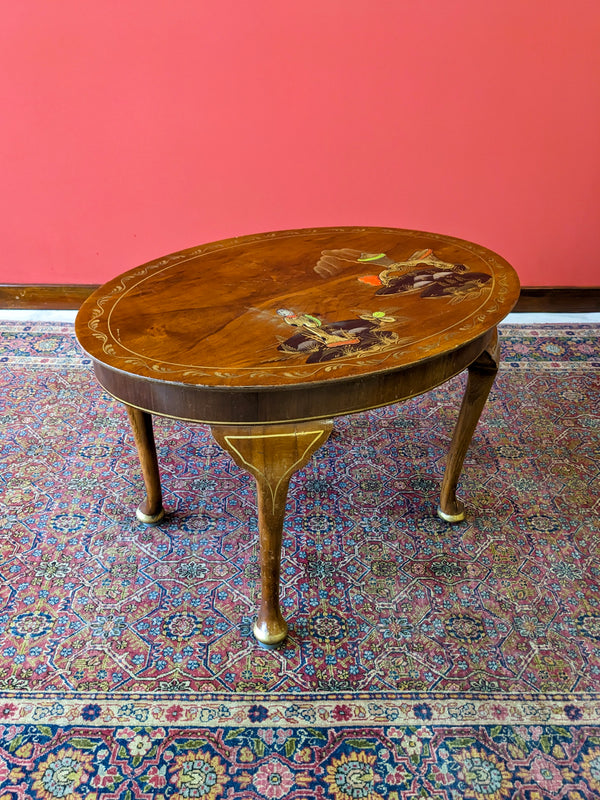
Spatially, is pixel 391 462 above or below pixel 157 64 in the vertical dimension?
below

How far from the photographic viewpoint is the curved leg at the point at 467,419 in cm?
217

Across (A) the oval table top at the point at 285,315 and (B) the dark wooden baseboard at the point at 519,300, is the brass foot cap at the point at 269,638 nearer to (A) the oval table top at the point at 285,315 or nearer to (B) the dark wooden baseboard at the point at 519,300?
(A) the oval table top at the point at 285,315

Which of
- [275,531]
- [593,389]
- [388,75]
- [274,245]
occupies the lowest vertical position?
[593,389]

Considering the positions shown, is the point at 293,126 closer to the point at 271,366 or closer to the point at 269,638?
the point at 271,366

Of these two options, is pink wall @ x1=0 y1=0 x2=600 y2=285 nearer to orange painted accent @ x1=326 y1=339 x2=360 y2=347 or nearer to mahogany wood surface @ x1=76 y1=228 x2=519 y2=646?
mahogany wood surface @ x1=76 y1=228 x2=519 y2=646

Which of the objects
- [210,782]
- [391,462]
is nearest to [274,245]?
[391,462]

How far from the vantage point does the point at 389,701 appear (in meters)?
1.81

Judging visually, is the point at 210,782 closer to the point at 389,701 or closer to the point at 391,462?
the point at 389,701

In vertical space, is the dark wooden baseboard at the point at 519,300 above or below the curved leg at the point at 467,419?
below

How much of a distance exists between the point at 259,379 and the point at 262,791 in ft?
3.38

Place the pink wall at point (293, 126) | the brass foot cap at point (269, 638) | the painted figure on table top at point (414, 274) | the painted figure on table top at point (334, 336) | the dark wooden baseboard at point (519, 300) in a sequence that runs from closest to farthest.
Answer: the painted figure on table top at point (334, 336) → the brass foot cap at point (269, 638) → the painted figure on table top at point (414, 274) → the pink wall at point (293, 126) → the dark wooden baseboard at point (519, 300)

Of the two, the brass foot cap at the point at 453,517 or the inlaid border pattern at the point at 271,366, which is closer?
the inlaid border pattern at the point at 271,366

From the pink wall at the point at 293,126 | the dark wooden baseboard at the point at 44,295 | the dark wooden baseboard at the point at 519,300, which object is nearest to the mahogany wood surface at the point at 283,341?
the pink wall at the point at 293,126

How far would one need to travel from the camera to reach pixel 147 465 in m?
2.37
